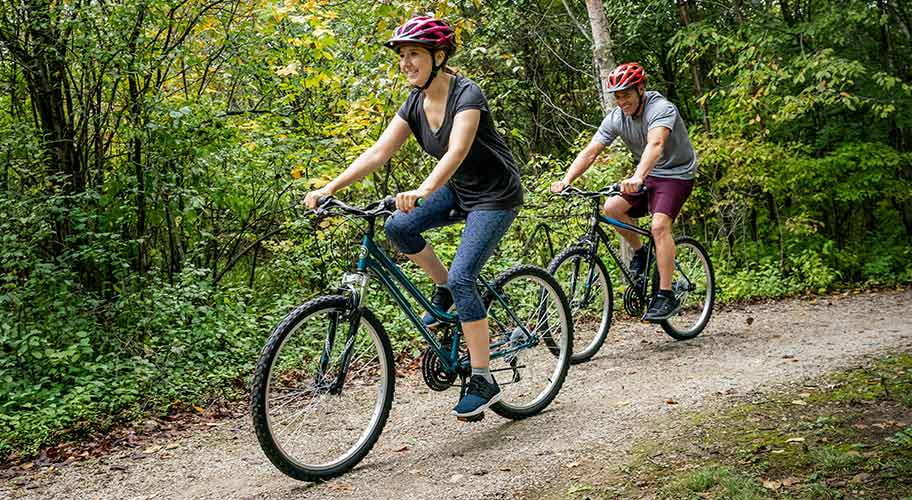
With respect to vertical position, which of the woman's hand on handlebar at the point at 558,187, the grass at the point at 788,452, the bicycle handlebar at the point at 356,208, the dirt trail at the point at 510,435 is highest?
the bicycle handlebar at the point at 356,208

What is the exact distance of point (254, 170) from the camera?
28.2 feet

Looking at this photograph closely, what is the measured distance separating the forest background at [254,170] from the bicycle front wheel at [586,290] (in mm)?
1775

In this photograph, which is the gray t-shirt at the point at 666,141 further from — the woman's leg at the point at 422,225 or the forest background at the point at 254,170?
the forest background at the point at 254,170

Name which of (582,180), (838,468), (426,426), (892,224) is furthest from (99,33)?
(892,224)

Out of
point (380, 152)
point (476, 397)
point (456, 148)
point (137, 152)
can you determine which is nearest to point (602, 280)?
point (476, 397)

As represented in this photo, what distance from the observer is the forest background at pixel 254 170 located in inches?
262

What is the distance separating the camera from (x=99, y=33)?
23.4ft

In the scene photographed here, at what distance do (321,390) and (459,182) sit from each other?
1.40 metres

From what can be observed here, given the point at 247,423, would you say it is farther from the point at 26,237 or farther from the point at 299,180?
the point at 299,180

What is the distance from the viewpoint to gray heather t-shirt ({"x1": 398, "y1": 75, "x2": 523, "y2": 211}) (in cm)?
452

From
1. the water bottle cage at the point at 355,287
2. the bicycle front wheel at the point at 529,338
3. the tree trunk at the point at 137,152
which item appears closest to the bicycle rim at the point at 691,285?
the bicycle front wheel at the point at 529,338

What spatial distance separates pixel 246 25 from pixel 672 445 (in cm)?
645

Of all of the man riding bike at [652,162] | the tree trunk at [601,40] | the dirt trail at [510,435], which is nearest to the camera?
the dirt trail at [510,435]

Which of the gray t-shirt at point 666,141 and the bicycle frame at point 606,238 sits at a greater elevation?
the gray t-shirt at point 666,141
